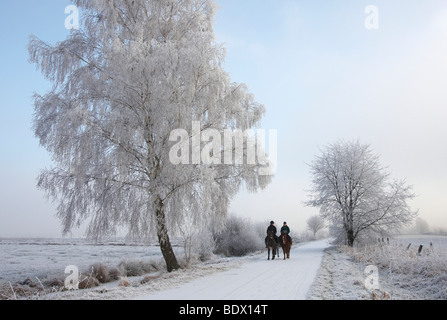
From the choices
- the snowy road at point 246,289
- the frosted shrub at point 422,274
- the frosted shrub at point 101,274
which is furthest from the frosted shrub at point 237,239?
the snowy road at point 246,289

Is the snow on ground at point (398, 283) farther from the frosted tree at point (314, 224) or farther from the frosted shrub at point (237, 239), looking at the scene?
the frosted tree at point (314, 224)

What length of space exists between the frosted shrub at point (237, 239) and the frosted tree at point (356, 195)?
5.97m

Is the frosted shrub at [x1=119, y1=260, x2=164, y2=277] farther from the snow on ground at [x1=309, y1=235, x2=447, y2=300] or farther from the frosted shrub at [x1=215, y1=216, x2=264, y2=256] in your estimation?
the snow on ground at [x1=309, y1=235, x2=447, y2=300]

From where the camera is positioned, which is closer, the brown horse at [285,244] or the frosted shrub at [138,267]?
the frosted shrub at [138,267]

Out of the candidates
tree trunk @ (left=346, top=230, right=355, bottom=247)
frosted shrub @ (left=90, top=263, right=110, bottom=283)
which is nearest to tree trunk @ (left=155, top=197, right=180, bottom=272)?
frosted shrub @ (left=90, top=263, right=110, bottom=283)

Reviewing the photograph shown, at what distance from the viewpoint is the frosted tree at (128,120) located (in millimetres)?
10766

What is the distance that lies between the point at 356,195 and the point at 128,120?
2003 centimetres

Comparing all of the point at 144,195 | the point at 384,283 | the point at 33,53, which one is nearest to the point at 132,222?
the point at 144,195

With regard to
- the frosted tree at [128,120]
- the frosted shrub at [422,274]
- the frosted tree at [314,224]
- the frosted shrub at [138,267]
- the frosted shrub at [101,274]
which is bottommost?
the frosted tree at [314,224]

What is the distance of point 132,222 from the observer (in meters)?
11.3

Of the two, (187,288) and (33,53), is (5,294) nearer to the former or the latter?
(187,288)

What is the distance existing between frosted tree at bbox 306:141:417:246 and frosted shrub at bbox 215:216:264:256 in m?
5.97

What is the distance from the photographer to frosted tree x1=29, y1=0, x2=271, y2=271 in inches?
424
